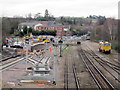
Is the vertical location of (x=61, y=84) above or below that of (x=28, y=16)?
below

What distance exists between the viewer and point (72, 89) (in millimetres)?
12148

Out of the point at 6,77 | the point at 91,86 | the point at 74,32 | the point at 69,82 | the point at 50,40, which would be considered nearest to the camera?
the point at 91,86

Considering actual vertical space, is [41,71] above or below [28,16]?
below

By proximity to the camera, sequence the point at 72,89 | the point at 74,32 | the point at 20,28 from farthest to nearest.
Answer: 1. the point at 74,32
2. the point at 20,28
3. the point at 72,89

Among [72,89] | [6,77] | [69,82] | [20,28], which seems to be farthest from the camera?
[20,28]

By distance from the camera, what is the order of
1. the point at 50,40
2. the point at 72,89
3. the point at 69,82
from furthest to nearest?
the point at 50,40
the point at 69,82
the point at 72,89

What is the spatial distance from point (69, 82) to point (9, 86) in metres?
3.88

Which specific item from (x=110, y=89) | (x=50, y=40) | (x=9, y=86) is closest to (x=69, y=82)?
(x=110, y=89)

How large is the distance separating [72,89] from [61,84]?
132cm

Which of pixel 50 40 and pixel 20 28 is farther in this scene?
pixel 20 28

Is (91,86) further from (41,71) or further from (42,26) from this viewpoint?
(42,26)

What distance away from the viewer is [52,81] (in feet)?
44.9

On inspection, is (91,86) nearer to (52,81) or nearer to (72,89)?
(72,89)

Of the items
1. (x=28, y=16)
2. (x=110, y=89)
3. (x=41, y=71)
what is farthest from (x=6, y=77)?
(x=28, y=16)
